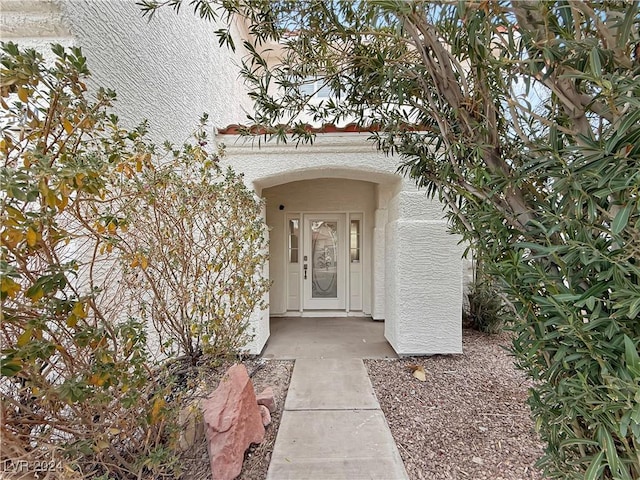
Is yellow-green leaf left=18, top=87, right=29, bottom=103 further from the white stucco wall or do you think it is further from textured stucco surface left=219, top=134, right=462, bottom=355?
textured stucco surface left=219, top=134, right=462, bottom=355

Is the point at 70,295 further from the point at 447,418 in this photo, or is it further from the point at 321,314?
the point at 321,314

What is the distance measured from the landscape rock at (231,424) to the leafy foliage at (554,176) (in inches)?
103

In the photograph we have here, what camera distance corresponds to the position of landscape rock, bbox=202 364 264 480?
2799 millimetres

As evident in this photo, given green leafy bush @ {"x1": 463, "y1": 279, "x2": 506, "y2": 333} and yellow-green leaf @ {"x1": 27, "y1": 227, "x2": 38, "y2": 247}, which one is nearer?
yellow-green leaf @ {"x1": 27, "y1": 227, "x2": 38, "y2": 247}

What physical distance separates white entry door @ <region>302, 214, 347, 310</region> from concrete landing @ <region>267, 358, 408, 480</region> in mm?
4194

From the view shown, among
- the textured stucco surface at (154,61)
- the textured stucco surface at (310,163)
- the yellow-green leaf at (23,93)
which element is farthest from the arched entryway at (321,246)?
the yellow-green leaf at (23,93)

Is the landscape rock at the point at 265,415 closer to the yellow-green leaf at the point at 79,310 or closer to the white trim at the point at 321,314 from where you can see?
the yellow-green leaf at the point at 79,310

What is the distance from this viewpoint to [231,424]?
2.94 m

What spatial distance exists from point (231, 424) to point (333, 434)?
1.24 metres

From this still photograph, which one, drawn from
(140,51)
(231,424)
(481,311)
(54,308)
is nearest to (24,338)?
(54,308)

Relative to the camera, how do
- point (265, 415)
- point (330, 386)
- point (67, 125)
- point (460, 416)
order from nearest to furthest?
point (67, 125) < point (265, 415) < point (460, 416) < point (330, 386)

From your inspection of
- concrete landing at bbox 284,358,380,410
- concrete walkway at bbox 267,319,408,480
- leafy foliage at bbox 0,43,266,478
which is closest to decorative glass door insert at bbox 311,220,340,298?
concrete landing at bbox 284,358,380,410

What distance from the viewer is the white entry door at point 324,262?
9.12 meters

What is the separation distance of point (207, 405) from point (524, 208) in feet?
11.8
